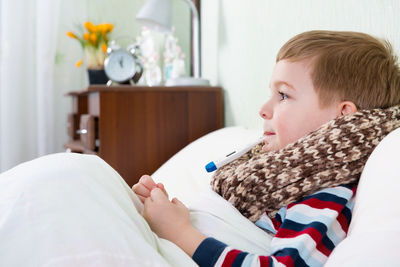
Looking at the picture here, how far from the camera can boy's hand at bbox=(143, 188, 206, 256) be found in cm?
57

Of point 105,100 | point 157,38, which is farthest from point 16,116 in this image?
point 105,100

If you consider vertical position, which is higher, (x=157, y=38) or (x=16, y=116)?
(x=157, y=38)

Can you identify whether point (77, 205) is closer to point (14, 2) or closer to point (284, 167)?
point (284, 167)

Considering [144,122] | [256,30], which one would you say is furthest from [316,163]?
[144,122]

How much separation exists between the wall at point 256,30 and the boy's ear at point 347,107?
0.24 m

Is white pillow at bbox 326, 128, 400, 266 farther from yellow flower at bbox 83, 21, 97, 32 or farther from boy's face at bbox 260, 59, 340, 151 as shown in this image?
yellow flower at bbox 83, 21, 97, 32

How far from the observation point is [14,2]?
246cm

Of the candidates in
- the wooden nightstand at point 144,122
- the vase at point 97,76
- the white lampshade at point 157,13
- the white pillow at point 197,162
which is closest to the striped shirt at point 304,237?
the white pillow at point 197,162

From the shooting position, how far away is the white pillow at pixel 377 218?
379 millimetres

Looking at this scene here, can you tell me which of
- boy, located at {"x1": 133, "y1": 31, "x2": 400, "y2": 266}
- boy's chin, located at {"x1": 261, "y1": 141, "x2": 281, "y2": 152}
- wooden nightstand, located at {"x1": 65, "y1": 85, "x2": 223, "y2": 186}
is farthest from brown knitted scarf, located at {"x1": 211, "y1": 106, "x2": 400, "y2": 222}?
wooden nightstand, located at {"x1": 65, "y1": 85, "x2": 223, "y2": 186}

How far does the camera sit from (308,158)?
582mm

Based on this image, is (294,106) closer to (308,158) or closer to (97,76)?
(308,158)

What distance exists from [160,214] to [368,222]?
0.30 m

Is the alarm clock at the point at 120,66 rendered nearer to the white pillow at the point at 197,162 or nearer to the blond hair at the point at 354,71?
the white pillow at the point at 197,162
